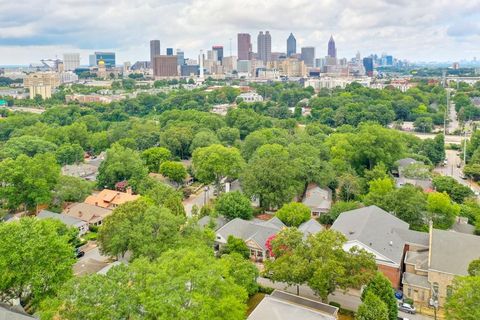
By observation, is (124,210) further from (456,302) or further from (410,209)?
(410,209)

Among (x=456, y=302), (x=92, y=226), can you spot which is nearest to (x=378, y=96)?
(x=92, y=226)

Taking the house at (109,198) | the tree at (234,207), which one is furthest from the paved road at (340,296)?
the house at (109,198)

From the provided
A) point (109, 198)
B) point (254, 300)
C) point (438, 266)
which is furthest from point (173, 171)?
point (438, 266)

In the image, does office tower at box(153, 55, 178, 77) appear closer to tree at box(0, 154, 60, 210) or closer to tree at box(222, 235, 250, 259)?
tree at box(0, 154, 60, 210)

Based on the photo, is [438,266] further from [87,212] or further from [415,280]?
[87,212]

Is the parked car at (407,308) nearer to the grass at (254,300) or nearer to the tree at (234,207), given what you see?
the grass at (254,300)

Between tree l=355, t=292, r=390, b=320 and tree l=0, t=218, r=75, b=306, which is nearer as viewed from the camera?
tree l=355, t=292, r=390, b=320

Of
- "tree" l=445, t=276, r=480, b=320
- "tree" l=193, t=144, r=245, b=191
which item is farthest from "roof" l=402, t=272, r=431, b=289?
"tree" l=193, t=144, r=245, b=191
